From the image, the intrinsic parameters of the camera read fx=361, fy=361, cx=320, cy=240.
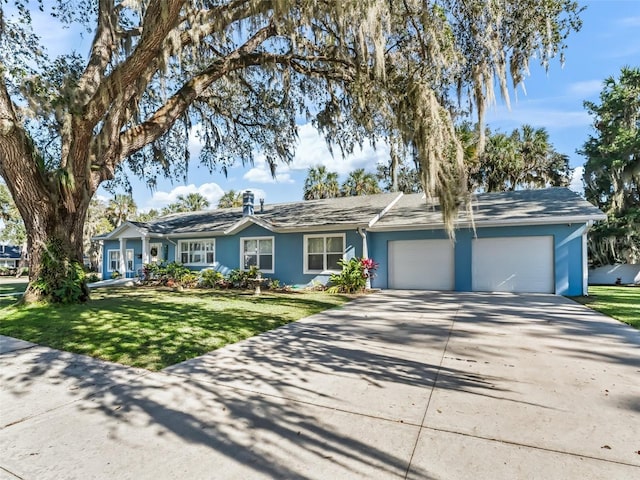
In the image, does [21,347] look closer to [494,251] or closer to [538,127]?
[494,251]

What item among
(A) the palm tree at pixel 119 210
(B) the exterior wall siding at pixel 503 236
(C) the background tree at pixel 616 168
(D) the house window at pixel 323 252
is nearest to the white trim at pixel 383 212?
(B) the exterior wall siding at pixel 503 236

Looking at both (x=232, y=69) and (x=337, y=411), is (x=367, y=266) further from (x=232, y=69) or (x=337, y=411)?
(x=337, y=411)

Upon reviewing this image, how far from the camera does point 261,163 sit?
13320mm

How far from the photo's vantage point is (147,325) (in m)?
6.38

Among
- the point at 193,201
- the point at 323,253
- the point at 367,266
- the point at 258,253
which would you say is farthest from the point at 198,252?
the point at 193,201

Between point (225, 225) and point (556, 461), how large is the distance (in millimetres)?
14863

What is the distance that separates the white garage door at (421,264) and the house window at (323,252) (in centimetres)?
192

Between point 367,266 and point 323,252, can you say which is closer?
point 367,266

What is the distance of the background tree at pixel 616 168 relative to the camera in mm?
16828

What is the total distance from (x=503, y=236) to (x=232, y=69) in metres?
9.62

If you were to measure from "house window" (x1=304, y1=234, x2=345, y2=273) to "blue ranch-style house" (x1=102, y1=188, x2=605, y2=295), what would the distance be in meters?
0.04

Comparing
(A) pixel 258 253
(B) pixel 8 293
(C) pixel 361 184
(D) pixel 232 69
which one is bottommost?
(B) pixel 8 293

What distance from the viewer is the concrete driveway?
2.28 m

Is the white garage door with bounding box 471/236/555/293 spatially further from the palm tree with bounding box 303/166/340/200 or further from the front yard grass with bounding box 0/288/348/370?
the palm tree with bounding box 303/166/340/200
